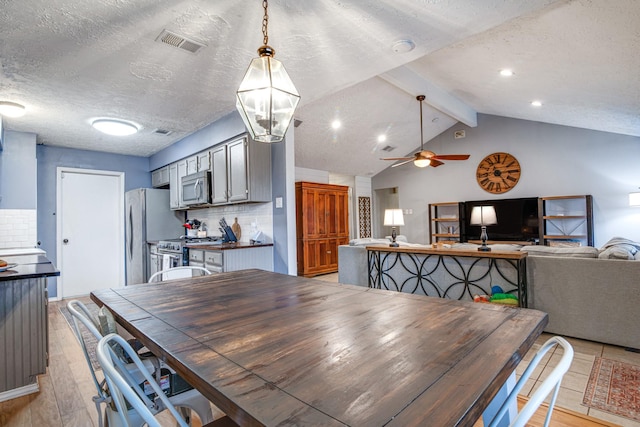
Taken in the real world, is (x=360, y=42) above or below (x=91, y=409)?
above

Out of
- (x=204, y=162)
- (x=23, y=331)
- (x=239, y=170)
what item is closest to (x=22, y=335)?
(x=23, y=331)

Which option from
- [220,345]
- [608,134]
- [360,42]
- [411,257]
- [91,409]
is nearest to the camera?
[220,345]

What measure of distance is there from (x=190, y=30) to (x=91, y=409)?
8.56 feet

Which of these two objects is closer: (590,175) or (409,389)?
(409,389)

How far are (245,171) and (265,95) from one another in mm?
2285

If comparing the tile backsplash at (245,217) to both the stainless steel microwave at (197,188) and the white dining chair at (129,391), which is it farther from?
the white dining chair at (129,391)

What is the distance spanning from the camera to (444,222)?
755 centimetres

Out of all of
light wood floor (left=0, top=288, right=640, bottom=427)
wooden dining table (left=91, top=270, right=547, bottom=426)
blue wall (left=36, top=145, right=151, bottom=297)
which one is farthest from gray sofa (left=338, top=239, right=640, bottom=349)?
blue wall (left=36, top=145, right=151, bottom=297)

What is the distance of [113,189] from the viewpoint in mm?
5703

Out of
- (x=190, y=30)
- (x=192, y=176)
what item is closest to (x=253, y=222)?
(x=192, y=176)

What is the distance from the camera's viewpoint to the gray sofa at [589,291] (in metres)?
2.63

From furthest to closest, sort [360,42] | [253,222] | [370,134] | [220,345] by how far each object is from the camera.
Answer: [370,134] → [253,222] → [360,42] → [220,345]

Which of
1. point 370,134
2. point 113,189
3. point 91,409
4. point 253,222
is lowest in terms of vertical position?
point 91,409

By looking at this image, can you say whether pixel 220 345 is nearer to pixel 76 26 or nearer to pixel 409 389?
pixel 409 389
